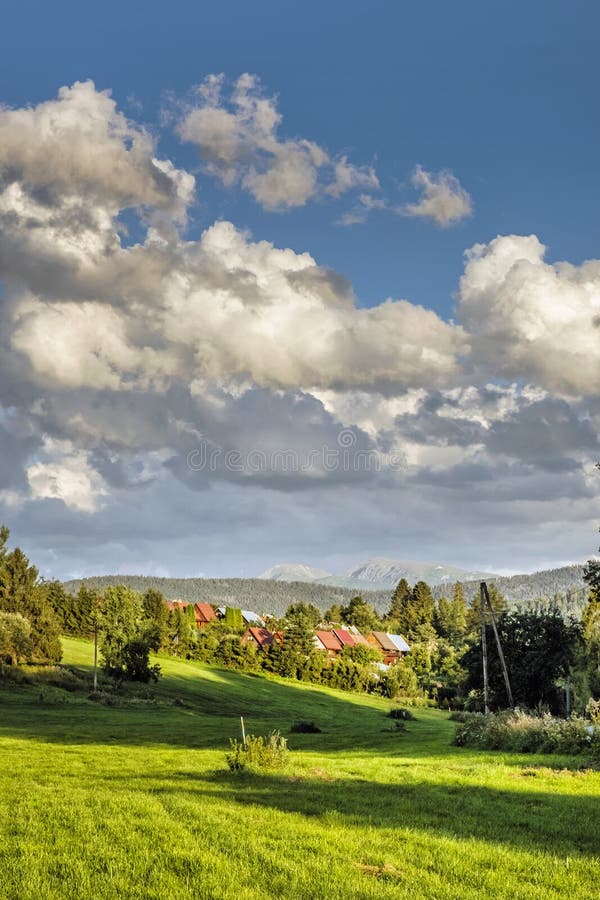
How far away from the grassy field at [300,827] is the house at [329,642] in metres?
104

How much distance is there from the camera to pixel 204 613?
152 meters

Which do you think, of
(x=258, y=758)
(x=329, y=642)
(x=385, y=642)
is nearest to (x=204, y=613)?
(x=329, y=642)

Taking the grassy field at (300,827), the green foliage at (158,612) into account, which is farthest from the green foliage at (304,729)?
the green foliage at (158,612)

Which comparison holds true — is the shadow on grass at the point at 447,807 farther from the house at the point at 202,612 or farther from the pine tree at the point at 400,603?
the pine tree at the point at 400,603

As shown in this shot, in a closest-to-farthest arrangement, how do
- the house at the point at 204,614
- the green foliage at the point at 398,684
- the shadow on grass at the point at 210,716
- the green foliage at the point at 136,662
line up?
the shadow on grass at the point at 210,716
the green foliage at the point at 136,662
the green foliage at the point at 398,684
the house at the point at 204,614

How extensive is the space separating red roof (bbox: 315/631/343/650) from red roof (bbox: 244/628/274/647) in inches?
356

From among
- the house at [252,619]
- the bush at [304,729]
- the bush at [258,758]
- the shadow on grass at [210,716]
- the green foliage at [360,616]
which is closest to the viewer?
the bush at [258,758]

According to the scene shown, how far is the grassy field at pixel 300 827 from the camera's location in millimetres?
9844

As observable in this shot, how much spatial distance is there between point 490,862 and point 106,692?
6018 cm

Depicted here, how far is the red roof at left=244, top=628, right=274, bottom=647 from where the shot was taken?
125150mm

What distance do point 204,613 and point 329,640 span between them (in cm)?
2985

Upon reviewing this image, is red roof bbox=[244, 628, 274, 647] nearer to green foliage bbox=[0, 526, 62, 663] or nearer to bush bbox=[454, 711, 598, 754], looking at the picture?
green foliage bbox=[0, 526, 62, 663]

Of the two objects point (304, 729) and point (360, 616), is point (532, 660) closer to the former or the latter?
point (304, 729)

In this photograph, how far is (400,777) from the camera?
65.4 ft
